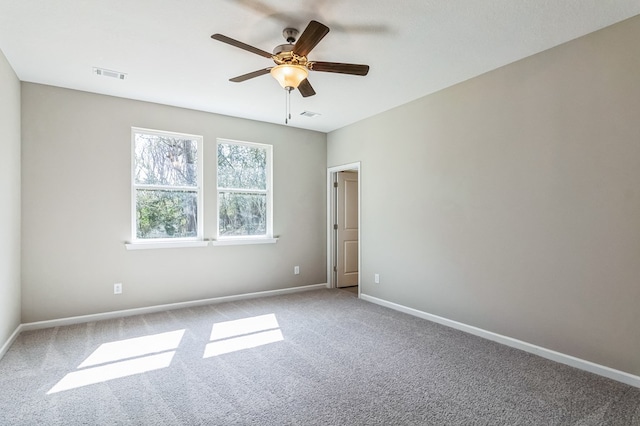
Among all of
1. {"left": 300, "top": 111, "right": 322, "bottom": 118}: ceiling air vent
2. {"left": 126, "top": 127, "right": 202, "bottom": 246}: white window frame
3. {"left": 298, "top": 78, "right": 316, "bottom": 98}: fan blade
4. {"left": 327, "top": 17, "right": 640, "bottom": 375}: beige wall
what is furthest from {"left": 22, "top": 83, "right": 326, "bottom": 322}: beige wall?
{"left": 327, "top": 17, "right": 640, "bottom": 375}: beige wall

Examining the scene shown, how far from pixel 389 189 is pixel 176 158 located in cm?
293

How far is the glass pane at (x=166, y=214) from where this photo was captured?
4.25m

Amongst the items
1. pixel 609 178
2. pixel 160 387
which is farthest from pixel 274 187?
pixel 609 178

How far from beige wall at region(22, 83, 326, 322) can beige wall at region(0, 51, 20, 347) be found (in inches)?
6.9

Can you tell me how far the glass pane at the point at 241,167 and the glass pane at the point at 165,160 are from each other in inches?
15.2

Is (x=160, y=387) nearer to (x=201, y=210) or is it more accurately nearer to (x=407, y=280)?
(x=201, y=210)

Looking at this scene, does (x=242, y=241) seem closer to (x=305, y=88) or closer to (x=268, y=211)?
(x=268, y=211)

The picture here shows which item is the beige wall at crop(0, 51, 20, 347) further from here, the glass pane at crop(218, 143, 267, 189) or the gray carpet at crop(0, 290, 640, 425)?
the glass pane at crop(218, 143, 267, 189)

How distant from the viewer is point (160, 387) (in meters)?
2.42

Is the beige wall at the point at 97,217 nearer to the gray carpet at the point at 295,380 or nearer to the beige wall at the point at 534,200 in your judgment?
the gray carpet at the point at 295,380

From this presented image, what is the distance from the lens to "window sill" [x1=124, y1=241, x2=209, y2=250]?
161 inches

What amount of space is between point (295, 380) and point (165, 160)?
3308mm

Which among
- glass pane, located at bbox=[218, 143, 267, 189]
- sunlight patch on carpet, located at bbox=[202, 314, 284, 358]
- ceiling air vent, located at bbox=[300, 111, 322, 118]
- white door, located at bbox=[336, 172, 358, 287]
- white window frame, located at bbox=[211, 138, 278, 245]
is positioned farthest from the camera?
white door, located at bbox=[336, 172, 358, 287]

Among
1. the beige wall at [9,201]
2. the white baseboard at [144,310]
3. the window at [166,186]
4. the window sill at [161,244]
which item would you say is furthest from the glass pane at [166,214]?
the beige wall at [9,201]
